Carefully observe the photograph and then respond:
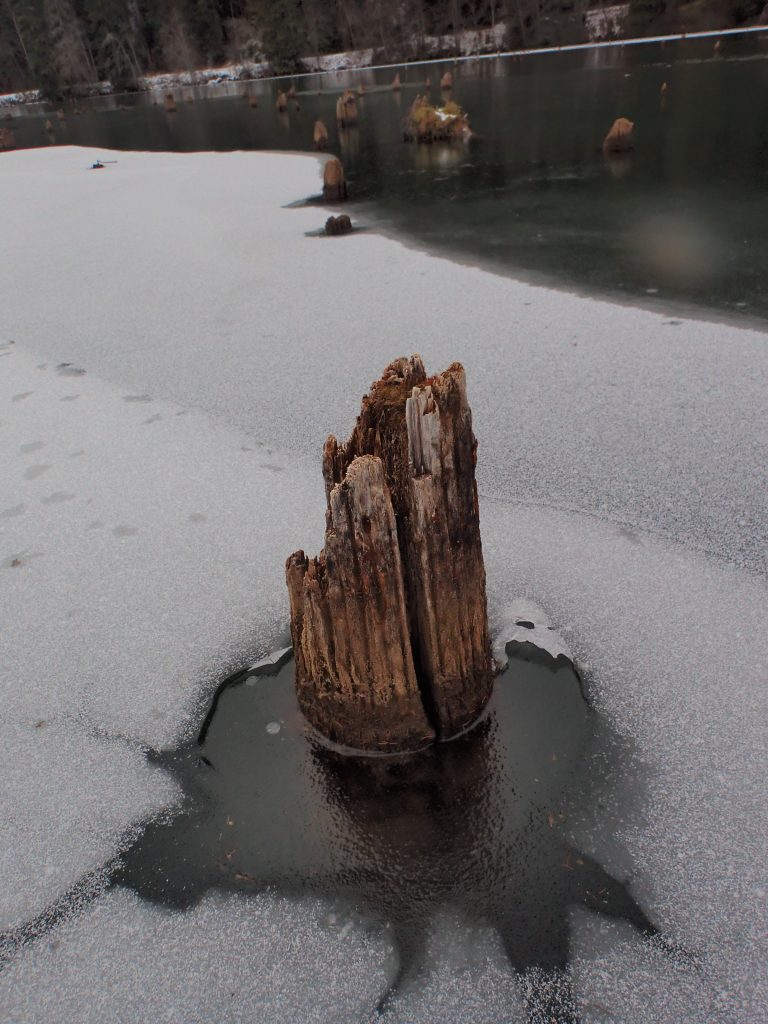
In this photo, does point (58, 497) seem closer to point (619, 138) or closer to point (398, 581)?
point (398, 581)

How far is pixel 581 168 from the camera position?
9531mm

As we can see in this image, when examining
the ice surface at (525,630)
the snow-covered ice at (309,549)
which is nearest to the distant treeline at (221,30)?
the snow-covered ice at (309,549)

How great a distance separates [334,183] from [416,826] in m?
8.52

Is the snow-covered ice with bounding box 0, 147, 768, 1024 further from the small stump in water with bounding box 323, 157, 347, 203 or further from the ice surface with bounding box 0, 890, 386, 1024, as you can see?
the small stump in water with bounding box 323, 157, 347, 203

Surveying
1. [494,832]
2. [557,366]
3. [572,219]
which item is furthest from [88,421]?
[572,219]

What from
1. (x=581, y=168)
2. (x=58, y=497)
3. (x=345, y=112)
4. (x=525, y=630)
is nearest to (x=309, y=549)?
(x=525, y=630)

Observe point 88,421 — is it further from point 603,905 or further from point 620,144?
point 620,144

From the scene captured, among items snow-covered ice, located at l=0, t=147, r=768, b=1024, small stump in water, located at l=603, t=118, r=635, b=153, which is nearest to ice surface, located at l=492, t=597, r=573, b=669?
snow-covered ice, located at l=0, t=147, r=768, b=1024

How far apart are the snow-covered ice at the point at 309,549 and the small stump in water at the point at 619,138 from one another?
19.4 feet

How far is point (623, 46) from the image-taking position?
92.7ft

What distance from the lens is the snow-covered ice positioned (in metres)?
1.47

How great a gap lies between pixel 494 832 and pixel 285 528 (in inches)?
60.9

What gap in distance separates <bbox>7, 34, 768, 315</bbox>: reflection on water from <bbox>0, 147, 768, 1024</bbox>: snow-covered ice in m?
1.16

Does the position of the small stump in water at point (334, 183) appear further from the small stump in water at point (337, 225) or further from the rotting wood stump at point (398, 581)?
the rotting wood stump at point (398, 581)
